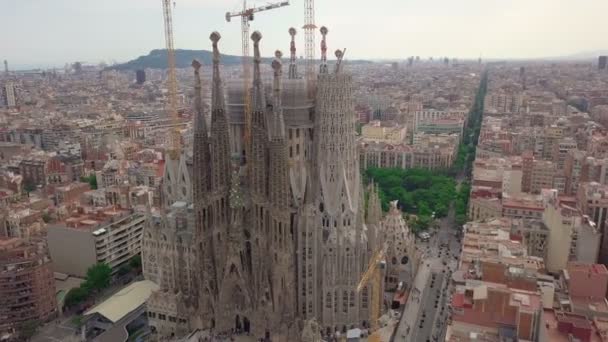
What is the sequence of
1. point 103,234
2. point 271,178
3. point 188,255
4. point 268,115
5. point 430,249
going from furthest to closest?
point 430,249 → point 103,234 → point 188,255 → point 268,115 → point 271,178

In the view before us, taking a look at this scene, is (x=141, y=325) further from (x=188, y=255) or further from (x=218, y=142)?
(x=218, y=142)

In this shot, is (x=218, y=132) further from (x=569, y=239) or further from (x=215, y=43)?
(x=569, y=239)

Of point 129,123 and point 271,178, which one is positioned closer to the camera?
point 271,178

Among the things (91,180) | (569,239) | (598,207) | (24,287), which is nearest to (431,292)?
(569,239)

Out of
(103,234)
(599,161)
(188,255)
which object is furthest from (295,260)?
(599,161)

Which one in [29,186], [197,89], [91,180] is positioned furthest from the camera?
[91,180]

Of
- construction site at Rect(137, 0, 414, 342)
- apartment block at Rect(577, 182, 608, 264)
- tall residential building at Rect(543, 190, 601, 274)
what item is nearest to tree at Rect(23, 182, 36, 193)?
construction site at Rect(137, 0, 414, 342)
